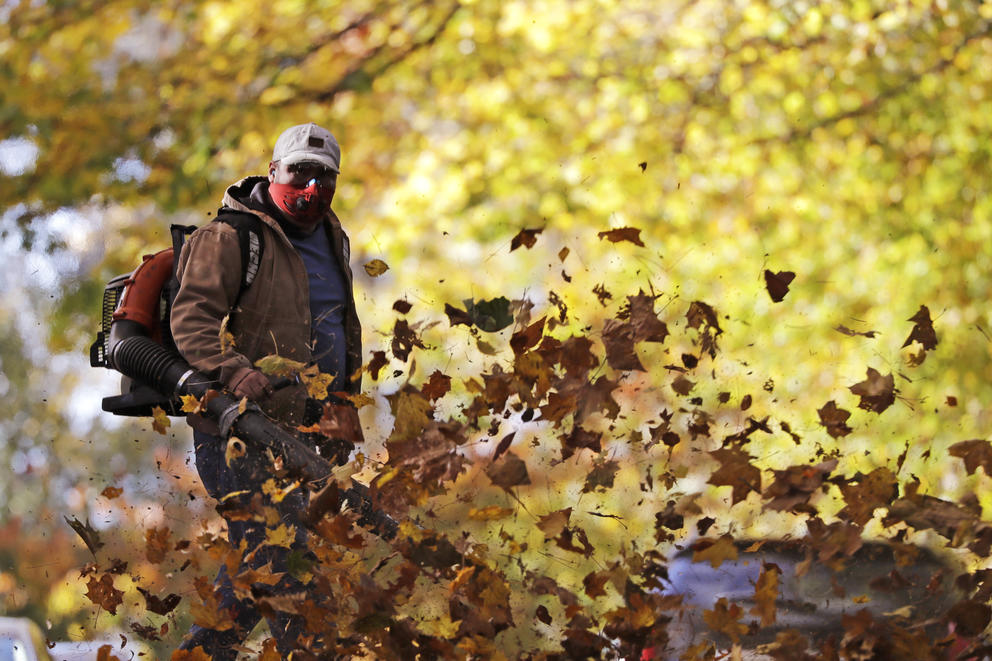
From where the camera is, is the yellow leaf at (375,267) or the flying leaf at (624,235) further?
the flying leaf at (624,235)

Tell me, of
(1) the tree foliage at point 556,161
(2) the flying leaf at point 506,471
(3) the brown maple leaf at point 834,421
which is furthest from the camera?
(1) the tree foliage at point 556,161

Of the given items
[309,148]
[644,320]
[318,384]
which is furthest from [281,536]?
[644,320]

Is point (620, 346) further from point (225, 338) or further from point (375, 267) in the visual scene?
point (225, 338)

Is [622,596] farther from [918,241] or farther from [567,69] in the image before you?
[567,69]

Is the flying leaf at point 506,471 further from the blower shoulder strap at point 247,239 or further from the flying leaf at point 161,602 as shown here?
the flying leaf at point 161,602

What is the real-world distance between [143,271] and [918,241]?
250 inches

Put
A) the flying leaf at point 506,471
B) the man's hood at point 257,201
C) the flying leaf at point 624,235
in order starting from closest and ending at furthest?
the man's hood at point 257,201 → the flying leaf at point 506,471 → the flying leaf at point 624,235

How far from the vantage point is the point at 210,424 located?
3256 mm

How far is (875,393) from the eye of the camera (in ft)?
13.2

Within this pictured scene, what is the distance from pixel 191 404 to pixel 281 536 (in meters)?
0.50

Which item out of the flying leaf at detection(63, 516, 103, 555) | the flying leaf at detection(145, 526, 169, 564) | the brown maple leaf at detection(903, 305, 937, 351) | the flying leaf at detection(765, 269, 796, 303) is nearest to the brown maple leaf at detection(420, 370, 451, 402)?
the flying leaf at detection(145, 526, 169, 564)

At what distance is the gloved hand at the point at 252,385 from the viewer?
3.18 meters

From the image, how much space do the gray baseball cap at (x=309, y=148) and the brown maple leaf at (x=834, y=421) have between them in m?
1.97

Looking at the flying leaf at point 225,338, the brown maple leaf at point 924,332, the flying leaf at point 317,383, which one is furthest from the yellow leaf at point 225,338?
the brown maple leaf at point 924,332
